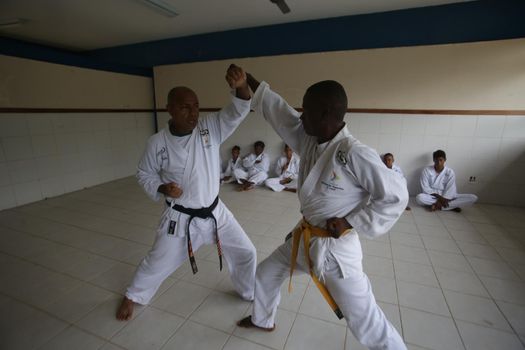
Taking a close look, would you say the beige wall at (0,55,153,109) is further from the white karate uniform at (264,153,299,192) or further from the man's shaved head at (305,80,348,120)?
the man's shaved head at (305,80,348,120)

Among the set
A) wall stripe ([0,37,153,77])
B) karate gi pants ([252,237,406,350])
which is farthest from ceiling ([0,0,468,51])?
karate gi pants ([252,237,406,350])

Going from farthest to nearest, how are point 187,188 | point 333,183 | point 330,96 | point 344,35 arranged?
point 344,35 < point 187,188 < point 333,183 < point 330,96

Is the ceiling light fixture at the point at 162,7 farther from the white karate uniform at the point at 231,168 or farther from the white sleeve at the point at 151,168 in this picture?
the white sleeve at the point at 151,168

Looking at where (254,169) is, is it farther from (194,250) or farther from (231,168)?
(194,250)

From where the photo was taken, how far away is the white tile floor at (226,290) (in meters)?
1.54

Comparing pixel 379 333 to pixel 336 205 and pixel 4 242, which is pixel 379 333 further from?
pixel 4 242

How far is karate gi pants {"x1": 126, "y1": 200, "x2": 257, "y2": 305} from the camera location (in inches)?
63.2

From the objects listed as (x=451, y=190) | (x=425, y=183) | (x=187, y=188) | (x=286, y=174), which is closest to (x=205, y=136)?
(x=187, y=188)

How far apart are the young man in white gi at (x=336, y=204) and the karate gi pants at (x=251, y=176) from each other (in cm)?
317

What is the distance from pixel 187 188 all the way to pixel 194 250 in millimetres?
410

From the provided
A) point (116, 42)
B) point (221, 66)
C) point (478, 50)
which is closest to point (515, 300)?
point (478, 50)

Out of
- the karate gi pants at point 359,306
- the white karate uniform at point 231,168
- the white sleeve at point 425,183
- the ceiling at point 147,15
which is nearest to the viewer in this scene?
the karate gi pants at point 359,306

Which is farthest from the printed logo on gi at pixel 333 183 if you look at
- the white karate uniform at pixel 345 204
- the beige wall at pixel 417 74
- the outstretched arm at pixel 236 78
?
the beige wall at pixel 417 74

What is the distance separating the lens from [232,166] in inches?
193
